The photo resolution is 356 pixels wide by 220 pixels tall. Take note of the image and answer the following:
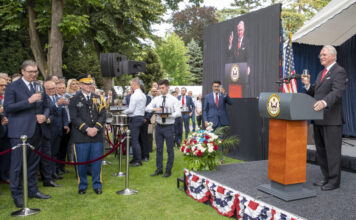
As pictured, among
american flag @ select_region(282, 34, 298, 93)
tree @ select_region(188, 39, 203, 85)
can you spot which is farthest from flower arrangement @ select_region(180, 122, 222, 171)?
tree @ select_region(188, 39, 203, 85)

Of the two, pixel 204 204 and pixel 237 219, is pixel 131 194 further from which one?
pixel 237 219

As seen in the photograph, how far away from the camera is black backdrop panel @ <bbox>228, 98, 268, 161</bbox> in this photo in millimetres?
7488

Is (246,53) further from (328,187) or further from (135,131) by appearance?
(328,187)

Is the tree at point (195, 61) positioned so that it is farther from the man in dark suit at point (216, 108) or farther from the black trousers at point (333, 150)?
the black trousers at point (333, 150)

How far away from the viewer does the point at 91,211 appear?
4.42 meters

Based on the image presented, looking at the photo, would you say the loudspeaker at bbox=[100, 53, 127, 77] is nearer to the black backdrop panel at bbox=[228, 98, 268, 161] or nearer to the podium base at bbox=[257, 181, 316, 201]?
the black backdrop panel at bbox=[228, 98, 268, 161]

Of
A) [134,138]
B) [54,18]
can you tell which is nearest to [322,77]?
[134,138]

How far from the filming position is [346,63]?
9.70 meters

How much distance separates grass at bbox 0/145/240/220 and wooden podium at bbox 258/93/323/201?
972 mm

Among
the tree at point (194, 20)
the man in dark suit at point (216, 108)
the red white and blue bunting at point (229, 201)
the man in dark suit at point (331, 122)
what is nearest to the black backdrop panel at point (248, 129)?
the man in dark suit at point (216, 108)

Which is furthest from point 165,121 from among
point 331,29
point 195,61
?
point 195,61

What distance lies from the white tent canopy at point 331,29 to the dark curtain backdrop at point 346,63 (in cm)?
39

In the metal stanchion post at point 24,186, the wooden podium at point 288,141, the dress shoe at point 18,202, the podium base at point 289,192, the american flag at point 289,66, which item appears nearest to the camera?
the wooden podium at point 288,141

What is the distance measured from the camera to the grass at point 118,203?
4.28 metres
